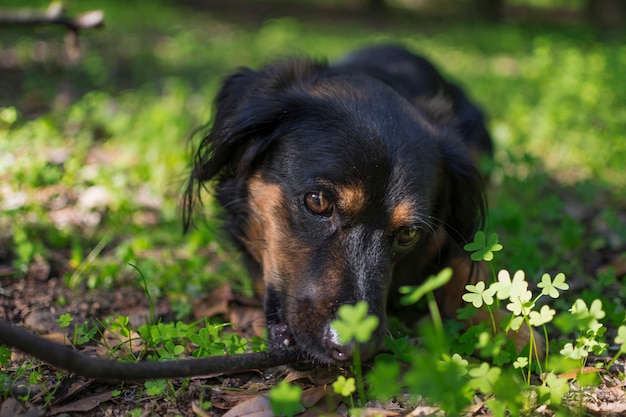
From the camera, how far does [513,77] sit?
8.65 metres

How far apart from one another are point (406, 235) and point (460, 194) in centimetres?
61

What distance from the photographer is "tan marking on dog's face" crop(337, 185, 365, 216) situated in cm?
262

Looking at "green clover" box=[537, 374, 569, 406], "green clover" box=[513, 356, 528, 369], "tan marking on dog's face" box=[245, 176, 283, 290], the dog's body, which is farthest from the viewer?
"tan marking on dog's face" box=[245, 176, 283, 290]

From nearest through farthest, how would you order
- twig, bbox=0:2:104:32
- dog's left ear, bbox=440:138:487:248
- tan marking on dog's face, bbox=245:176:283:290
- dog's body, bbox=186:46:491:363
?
dog's body, bbox=186:46:491:363 < tan marking on dog's face, bbox=245:176:283:290 < dog's left ear, bbox=440:138:487:248 < twig, bbox=0:2:104:32

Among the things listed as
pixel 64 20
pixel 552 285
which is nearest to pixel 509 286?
pixel 552 285

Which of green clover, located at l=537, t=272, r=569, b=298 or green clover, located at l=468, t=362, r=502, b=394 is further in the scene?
green clover, located at l=537, t=272, r=569, b=298

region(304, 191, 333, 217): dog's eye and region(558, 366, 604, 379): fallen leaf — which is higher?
region(304, 191, 333, 217): dog's eye

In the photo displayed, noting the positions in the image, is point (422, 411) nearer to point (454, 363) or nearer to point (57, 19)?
point (454, 363)

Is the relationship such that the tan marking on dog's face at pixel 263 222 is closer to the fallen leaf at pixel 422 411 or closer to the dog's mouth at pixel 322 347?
the dog's mouth at pixel 322 347

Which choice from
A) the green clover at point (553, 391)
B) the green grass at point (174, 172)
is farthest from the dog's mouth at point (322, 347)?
the green clover at point (553, 391)

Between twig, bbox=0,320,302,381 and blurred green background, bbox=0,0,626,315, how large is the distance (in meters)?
1.05

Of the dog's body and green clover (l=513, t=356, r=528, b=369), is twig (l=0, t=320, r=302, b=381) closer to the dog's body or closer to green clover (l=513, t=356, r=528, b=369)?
the dog's body

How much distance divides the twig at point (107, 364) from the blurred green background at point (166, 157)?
105 cm

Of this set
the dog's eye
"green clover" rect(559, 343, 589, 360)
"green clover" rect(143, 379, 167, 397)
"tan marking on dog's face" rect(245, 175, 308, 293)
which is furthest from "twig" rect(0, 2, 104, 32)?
"green clover" rect(559, 343, 589, 360)
